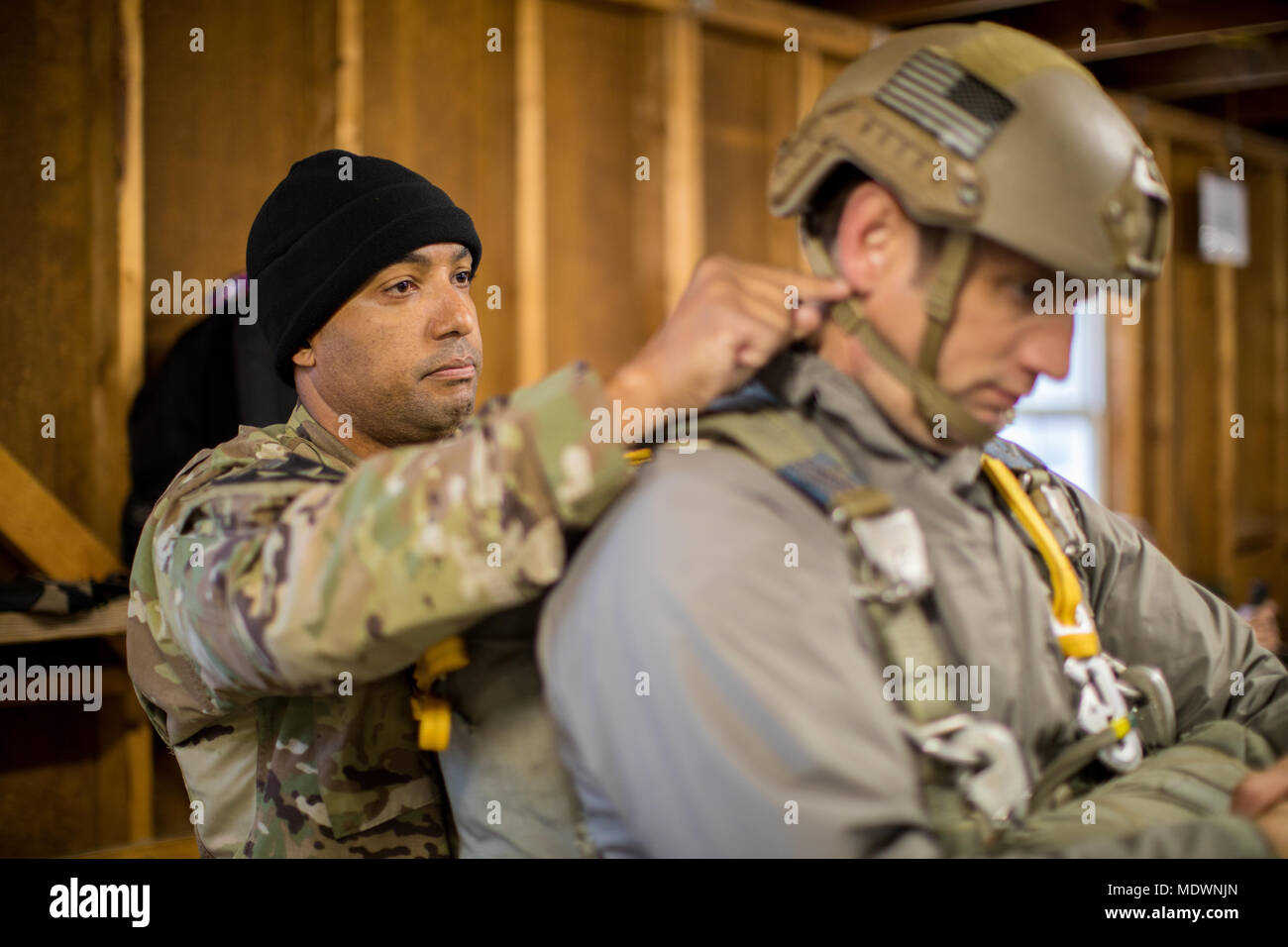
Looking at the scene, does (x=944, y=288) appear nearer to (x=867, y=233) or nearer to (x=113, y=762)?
(x=867, y=233)

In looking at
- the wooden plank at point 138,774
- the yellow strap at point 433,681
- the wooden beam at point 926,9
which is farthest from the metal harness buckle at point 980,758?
the wooden beam at point 926,9

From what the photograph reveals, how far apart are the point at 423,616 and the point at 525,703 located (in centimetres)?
18

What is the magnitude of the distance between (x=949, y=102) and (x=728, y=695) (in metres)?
0.61

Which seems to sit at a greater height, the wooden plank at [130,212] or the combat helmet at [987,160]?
the wooden plank at [130,212]

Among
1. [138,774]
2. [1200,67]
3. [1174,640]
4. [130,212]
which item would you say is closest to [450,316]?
[1174,640]

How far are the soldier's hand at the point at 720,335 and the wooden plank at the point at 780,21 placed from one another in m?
3.37

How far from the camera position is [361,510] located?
3.26ft

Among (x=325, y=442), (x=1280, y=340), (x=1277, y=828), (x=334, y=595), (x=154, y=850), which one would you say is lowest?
(x=154, y=850)

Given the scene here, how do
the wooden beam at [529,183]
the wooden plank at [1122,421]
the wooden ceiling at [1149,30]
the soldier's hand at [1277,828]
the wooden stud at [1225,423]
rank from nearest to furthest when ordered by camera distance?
the soldier's hand at [1277,828] → the wooden beam at [529,183] → the wooden ceiling at [1149,30] → the wooden plank at [1122,421] → the wooden stud at [1225,423]

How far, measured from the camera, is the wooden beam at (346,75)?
320 cm

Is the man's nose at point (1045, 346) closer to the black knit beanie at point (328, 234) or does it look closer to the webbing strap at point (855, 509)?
the webbing strap at point (855, 509)

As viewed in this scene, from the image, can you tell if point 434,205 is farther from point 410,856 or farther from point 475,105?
point 475,105

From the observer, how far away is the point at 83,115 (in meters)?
2.85
